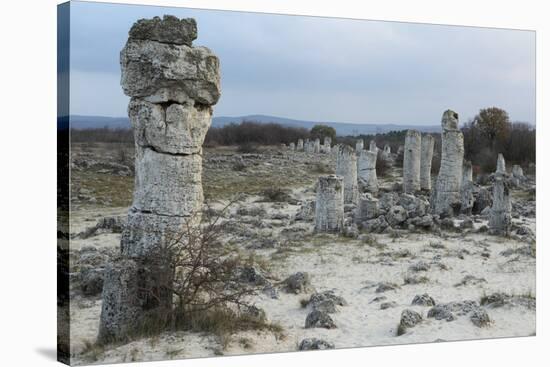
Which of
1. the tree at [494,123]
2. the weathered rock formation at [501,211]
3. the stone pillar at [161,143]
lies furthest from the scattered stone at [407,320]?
the weathered rock formation at [501,211]

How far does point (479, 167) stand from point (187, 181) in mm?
10408

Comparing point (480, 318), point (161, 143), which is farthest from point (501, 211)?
point (161, 143)

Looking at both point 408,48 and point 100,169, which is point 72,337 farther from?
point 408,48

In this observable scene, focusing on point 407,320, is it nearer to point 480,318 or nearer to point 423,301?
point 423,301

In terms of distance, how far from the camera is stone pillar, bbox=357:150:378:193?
766 inches

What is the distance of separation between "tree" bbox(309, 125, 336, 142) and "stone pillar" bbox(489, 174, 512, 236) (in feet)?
13.0

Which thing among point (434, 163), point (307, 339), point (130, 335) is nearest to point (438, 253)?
point (307, 339)

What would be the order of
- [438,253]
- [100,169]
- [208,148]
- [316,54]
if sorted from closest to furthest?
[100,169], [316,54], [208,148], [438,253]

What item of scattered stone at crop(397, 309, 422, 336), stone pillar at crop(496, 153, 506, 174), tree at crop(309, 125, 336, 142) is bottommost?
scattered stone at crop(397, 309, 422, 336)

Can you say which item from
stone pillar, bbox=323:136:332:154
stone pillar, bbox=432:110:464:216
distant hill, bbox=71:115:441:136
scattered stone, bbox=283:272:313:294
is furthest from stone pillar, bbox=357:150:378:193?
scattered stone, bbox=283:272:313:294

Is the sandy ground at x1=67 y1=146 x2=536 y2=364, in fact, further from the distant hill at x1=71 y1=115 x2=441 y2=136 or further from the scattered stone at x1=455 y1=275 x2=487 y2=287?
the distant hill at x1=71 y1=115 x2=441 y2=136

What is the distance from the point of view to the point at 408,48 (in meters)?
10.8

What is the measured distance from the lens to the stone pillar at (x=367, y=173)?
19.5 metres

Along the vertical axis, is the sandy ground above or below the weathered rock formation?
below
